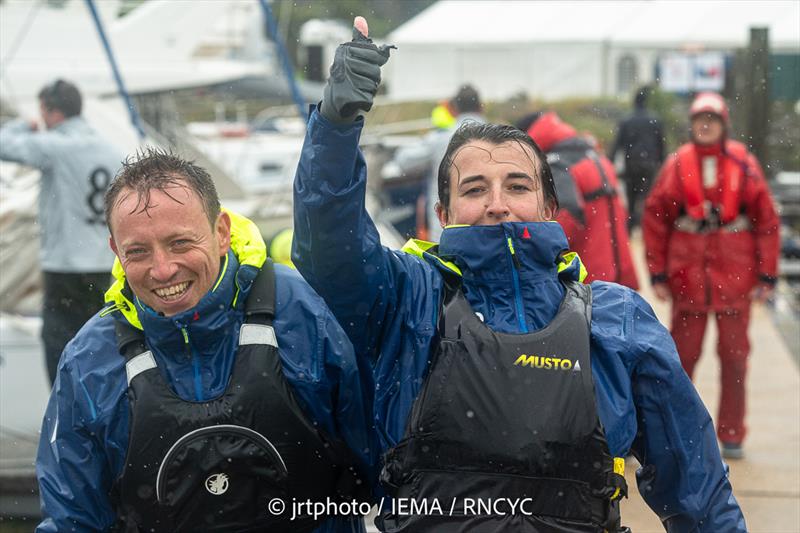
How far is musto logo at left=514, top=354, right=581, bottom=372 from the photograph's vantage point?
2.29 meters

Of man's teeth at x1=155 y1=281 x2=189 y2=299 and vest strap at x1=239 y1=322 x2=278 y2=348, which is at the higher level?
man's teeth at x1=155 y1=281 x2=189 y2=299

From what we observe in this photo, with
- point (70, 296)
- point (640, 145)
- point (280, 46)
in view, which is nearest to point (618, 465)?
point (70, 296)

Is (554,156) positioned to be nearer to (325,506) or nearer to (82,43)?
(325,506)

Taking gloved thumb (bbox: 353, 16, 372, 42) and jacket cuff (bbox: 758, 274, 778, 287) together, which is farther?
jacket cuff (bbox: 758, 274, 778, 287)

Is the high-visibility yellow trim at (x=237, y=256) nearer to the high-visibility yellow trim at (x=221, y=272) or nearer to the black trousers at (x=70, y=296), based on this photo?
the high-visibility yellow trim at (x=221, y=272)

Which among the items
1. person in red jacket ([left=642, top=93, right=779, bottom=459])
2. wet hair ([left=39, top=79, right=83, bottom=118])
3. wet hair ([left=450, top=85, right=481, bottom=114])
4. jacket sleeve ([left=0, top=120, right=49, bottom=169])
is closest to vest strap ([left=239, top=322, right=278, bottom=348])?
person in red jacket ([left=642, top=93, right=779, bottom=459])

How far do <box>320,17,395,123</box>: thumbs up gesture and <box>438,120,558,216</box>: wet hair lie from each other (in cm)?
39

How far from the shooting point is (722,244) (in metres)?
5.88

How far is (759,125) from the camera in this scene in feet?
30.5

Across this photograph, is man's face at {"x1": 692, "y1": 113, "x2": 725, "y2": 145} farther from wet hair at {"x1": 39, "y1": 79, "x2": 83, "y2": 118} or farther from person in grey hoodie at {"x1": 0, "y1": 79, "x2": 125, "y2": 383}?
wet hair at {"x1": 39, "y1": 79, "x2": 83, "y2": 118}

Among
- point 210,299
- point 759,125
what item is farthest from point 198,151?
point 210,299

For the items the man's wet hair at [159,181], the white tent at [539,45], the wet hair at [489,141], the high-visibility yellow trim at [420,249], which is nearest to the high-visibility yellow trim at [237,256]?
the man's wet hair at [159,181]

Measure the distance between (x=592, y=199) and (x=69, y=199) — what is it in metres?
2.89

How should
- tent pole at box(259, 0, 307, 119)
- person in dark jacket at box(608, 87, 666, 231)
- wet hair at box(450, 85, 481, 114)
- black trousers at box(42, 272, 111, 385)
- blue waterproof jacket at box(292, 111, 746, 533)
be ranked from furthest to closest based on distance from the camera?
person in dark jacket at box(608, 87, 666, 231) < tent pole at box(259, 0, 307, 119) < wet hair at box(450, 85, 481, 114) < black trousers at box(42, 272, 111, 385) < blue waterproof jacket at box(292, 111, 746, 533)
